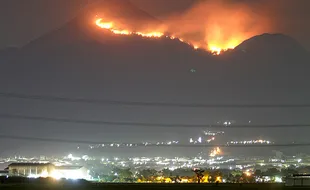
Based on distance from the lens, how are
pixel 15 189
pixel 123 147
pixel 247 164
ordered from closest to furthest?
pixel 15 189 < pixel 247 164 < pixel 123 147

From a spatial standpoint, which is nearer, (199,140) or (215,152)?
(199,140)

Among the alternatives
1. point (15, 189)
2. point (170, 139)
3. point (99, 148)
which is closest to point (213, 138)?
point (170, 139)

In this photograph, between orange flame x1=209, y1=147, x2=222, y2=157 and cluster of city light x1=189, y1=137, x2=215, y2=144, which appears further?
orange flame x1=209, y1=147, x2=222, y2=157

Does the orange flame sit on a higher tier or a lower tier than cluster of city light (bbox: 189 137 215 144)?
lower

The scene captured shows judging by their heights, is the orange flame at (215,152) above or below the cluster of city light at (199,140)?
below

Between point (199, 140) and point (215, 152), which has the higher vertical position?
point (199, 140)

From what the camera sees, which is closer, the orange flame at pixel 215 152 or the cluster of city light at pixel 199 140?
the cluster of city light at pixel 199 140

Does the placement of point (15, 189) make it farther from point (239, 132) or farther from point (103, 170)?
point (239, 132)

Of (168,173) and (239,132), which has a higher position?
(239,132)

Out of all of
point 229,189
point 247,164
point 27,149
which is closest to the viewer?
point 229,189

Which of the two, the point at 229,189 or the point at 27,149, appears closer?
the point at 229,189
